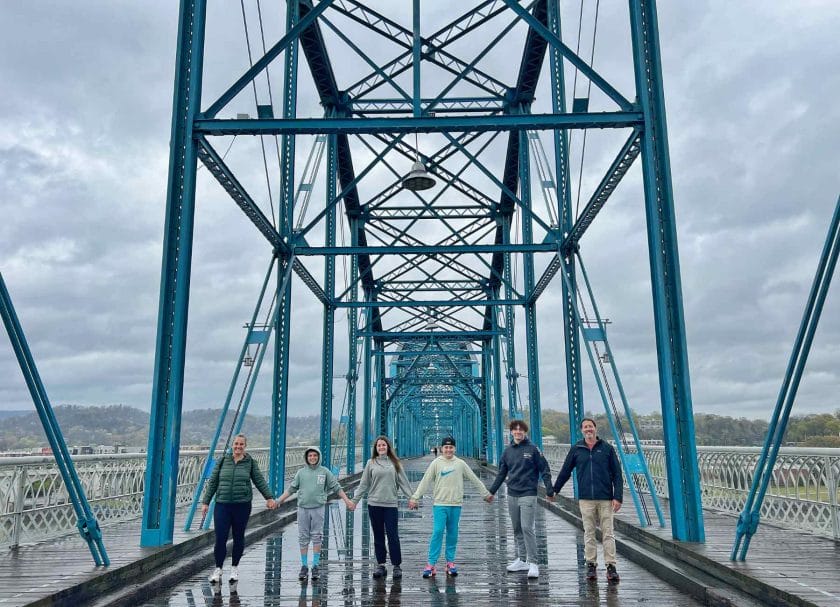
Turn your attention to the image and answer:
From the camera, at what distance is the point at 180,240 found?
30.0 ft

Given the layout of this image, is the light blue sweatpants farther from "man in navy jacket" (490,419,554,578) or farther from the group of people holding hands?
"man in navy jacket" (490,419,554,578)

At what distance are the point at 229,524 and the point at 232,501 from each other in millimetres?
266

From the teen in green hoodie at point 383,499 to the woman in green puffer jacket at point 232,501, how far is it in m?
1.10

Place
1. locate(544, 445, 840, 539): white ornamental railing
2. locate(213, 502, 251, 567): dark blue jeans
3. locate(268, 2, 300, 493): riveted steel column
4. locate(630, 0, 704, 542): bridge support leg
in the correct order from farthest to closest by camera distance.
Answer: locate(268, 2, 300, 493): riveted steel column
locate(544, 445, 840, 539): white ornamental railing
locate(630, 0, 704, 542): bridge support leg
locate(213, 502, 251, 567): dark blue jeans

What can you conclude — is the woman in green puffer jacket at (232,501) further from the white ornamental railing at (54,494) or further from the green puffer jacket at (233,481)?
the white ornamental railing at (54,494)

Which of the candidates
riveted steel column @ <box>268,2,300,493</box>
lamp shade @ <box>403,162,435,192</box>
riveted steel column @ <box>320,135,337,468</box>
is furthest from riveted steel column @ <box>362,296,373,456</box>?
lamp shade @ <box>403,162,435,192</box>

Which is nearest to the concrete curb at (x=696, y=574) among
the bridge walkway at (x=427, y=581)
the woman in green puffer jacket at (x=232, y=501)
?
the bridge walkway at (x=427, y=581)

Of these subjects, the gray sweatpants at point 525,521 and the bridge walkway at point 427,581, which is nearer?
the bridge walkway at point 427,581

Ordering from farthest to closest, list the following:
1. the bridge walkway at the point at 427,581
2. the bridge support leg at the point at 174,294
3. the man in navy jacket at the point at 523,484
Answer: the bridge support leg at the point at 174,294 < the man in navy jacket at the point at 523,484 < the bridge walkway at the point at 427,581

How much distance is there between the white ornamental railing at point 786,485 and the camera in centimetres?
907

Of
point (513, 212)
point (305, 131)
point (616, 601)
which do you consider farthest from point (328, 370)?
point (616, 601)

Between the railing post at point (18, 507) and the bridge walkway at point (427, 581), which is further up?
the railing post at point (18, 507)

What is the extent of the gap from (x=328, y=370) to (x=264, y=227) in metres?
9.11

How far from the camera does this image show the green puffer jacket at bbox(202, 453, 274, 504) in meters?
7.16
